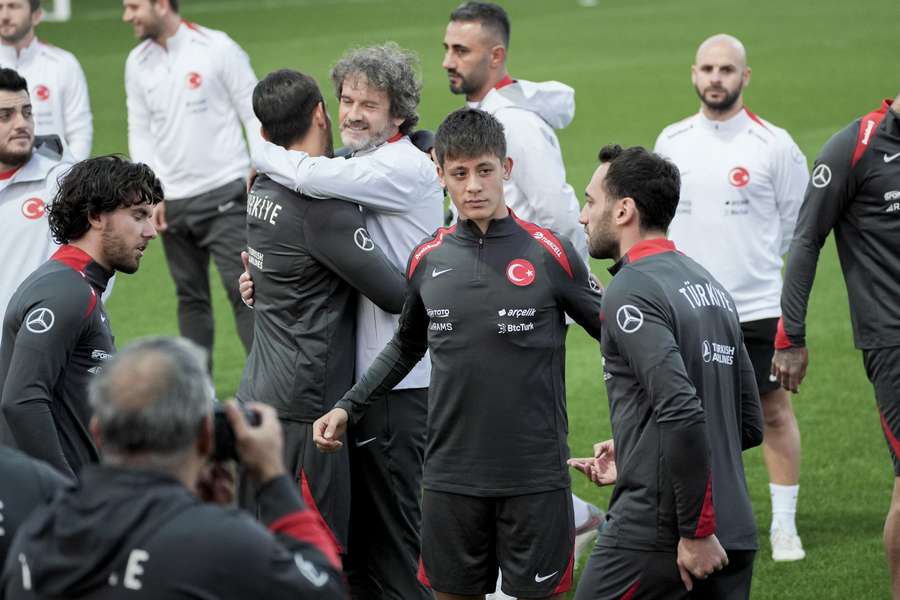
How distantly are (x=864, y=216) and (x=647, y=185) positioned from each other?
70.2 inches

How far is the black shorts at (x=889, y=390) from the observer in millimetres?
5773

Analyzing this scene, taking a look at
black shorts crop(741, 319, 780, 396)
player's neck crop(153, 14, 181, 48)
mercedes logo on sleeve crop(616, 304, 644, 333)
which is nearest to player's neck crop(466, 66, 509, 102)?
black shorts crop(741, 319, 780, 396)

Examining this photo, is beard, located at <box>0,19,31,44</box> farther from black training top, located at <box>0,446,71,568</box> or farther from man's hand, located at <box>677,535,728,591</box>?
man's hand, located at <box>677,535,728,591</box>

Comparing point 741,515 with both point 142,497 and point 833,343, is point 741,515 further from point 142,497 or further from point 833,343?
point 833,343

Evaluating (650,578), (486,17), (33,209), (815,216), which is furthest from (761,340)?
(33,209)

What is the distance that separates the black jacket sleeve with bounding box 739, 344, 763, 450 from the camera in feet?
14.9

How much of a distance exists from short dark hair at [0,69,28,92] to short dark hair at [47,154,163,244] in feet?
6.24

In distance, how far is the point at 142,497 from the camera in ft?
9.46

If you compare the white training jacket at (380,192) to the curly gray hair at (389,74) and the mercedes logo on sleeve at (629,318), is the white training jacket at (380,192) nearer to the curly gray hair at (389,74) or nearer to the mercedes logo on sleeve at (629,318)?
the curly gray hair at (389,74)

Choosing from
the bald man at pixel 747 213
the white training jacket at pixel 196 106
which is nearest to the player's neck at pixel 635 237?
the bald man at pixel 747 213

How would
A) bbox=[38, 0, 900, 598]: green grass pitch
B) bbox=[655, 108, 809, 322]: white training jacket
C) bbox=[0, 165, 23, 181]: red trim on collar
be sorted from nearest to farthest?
1. bbox=[0, 165, 23, 181]: red trim on collar
2. bbox=[655, 108, 809, 322]: white training jacket
3. bbox=[38, 0, 900, 598]: green grass pitch

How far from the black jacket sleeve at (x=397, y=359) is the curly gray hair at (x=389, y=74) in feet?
2.84

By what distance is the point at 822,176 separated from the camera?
19.1 ft

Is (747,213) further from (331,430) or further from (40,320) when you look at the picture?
(40,320)
